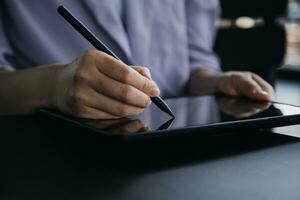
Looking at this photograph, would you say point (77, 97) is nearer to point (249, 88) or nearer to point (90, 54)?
point (90, 54)

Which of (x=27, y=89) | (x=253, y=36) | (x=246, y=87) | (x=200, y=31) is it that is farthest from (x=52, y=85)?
(x=253, y=36)

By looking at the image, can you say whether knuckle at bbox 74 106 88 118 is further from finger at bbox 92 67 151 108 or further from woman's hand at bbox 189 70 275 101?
woman's hand at bbox 189 70 275 101

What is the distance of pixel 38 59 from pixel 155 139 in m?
0.40

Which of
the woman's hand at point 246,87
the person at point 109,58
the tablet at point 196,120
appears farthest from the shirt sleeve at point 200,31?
the tablet at point 196,120

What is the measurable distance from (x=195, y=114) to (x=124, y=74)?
98 millimetres

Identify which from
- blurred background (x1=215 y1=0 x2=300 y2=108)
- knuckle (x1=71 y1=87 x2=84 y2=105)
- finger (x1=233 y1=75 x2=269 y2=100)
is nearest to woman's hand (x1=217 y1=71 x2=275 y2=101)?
finger (x1=233 y1=75 x2=269 y2=100)

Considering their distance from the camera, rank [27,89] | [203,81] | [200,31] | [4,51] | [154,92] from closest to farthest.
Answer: [154,92]
[27,89]
[4,51]
[203,81]
[200,31]

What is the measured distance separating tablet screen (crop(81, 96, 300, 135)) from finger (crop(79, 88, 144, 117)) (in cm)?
1

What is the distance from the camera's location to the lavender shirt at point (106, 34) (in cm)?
69

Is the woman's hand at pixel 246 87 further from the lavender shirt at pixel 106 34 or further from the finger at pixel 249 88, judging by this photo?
the lavender shirt at pixel 106 34

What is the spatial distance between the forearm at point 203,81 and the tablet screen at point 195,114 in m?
0.13

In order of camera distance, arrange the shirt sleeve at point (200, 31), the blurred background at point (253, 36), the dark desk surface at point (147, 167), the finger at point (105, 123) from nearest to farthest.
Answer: the dark desk surface at point (147, 167), the finger at point (105, 123), the shirt sleeve at point (200, 31), the blurred background at point (253, 36)

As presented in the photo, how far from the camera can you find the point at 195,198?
0.29 m

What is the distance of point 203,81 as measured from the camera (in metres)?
0.79
